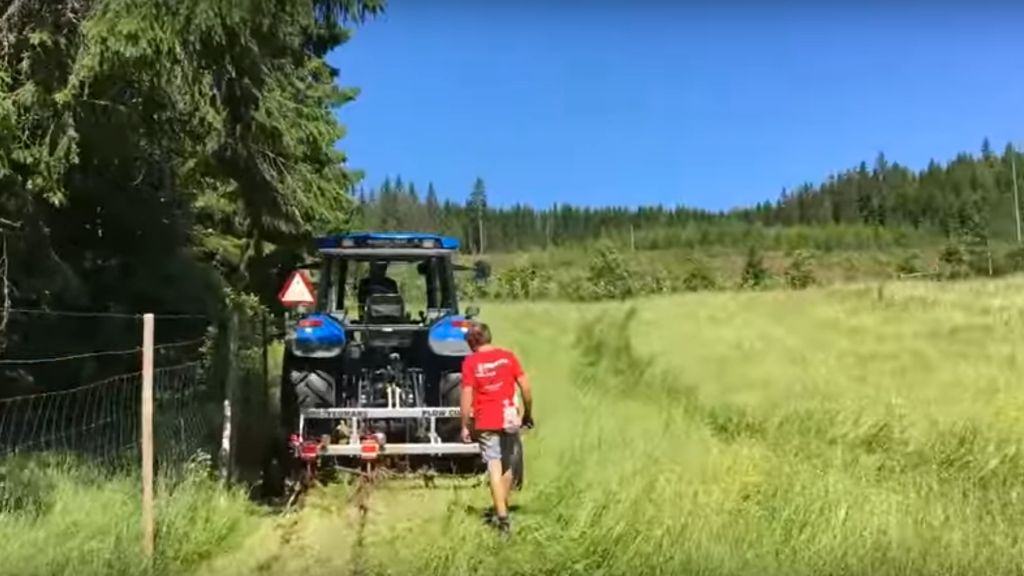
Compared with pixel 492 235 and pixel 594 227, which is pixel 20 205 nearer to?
pixel 492 235

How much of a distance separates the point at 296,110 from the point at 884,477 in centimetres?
632

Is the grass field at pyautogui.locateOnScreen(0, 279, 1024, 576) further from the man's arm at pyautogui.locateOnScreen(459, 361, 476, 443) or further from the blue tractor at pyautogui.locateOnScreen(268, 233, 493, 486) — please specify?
the man's arm at pyautogui.locateOnScreen(459, 361, 476, 443)

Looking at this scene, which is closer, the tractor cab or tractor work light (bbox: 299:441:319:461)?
tractor work light (bbox: 299:441:319:461)

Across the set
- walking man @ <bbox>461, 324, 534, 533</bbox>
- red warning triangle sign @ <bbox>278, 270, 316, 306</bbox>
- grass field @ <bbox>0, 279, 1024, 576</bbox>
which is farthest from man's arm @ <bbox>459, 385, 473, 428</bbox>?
red warning triangle sign @ <bbox>278, 270, 316, 306</bbox>

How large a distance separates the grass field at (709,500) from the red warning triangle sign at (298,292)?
2.30 m

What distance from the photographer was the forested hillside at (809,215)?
430 feet

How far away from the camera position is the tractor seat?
11.9 meters

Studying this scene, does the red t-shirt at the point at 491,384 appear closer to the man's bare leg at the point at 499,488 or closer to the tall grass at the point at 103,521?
the man's bare leg at the point at 499,488

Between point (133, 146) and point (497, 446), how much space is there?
14.6ft

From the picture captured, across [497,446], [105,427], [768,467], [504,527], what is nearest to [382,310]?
[105,427]

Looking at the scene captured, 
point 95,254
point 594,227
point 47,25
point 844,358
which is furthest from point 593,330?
point 594,227

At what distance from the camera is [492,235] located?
476 feet

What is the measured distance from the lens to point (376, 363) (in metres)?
11.8

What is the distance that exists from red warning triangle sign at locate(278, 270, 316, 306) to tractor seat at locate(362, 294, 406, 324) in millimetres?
613
